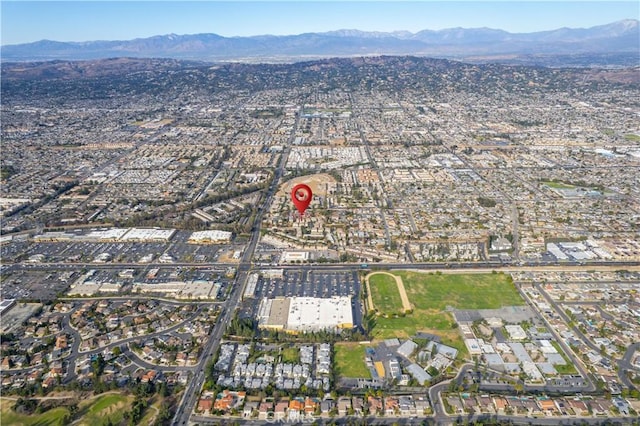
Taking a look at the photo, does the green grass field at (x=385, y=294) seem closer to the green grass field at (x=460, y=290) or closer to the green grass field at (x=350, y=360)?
the green grass field at (x=460, y=290)

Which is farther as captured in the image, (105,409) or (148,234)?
(148,234)

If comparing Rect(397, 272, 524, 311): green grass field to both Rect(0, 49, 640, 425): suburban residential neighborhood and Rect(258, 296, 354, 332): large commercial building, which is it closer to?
Rect(0, 49, 640, 425): suburban residential neighborhood

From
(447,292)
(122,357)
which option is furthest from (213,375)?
(447,292)

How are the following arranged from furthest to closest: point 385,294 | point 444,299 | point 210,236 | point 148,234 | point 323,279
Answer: point 148,234, point 210,236, point 323,279, point 385,294, point 444,299

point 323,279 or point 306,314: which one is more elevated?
point 323,279

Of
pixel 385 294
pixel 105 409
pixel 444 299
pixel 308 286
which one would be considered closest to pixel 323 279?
pixel 308 286

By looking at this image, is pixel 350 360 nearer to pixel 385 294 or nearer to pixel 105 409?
pixel 385 294
